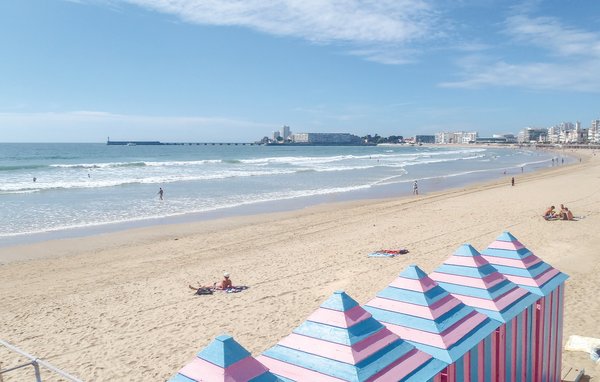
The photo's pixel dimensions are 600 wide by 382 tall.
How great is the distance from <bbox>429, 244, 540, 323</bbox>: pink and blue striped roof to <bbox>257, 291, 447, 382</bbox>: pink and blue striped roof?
1.10 m

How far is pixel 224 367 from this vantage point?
248 centimetres

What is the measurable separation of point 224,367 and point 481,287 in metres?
2.57

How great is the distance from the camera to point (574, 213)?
18.7m

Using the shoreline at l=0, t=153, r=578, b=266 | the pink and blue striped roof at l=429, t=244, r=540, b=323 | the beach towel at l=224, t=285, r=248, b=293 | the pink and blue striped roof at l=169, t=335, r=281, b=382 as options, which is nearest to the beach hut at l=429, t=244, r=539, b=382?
the pink and blue striped roof at l=429, t=244, r=540, b=323

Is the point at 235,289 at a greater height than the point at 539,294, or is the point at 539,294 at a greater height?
the point at 539,294

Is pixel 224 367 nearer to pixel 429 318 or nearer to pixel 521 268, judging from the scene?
pixel 429 318

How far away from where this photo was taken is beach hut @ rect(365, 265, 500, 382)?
10.8ft

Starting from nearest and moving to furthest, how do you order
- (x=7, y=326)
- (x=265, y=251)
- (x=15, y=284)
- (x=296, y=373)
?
(x=296, y=373)
(x=7, y=326)
(x=15, y=284)
(x=265, y=251)

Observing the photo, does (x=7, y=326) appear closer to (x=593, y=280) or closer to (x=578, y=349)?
(x=578, y=349)

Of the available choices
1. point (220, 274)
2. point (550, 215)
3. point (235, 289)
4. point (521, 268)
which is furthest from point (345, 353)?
point (550, 215)

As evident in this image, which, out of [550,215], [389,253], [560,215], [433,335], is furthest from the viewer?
[550,215]

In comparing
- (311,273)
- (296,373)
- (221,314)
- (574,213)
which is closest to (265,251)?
(311,273)

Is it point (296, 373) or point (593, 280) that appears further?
point (593, 280)

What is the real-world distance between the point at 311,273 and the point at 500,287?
7.37 m
